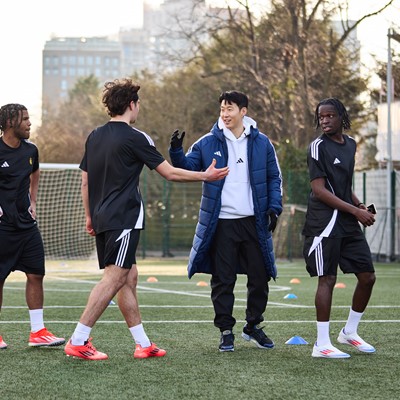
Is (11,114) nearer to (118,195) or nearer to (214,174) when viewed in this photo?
(118,195)

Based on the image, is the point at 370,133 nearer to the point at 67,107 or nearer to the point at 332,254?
the point at 67,107

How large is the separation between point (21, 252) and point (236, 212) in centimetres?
166

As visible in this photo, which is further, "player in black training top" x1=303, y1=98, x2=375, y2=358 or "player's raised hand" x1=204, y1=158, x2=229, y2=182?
"player in black training top" x1=303, y1=98, x2=375, y2=358

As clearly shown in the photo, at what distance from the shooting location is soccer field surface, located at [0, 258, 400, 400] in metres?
6.33

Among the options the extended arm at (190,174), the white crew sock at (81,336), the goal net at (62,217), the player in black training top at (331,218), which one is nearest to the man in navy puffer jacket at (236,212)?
the player in black training top at (331,218)

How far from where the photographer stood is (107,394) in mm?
6199

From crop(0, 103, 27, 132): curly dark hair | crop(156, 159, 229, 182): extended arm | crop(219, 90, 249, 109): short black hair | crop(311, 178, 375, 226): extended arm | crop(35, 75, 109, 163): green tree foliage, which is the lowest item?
crop(311, 178, 375, 226): extended arm

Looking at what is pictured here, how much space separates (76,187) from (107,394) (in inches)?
990

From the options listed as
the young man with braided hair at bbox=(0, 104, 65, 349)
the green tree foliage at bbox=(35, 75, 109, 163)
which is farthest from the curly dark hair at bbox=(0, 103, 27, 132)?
the green tree foliage at bbox=(35, 75, 109, 163)

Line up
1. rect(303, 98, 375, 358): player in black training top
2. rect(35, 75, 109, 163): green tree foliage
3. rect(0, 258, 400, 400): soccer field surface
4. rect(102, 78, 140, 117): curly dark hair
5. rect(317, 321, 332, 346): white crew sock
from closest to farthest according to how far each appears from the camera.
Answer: rect(0, 258, 400, 400): soccer field surface, rect(102, 78, 140, 117): curly dark hair, rect(317, 321, 332, 346): white crew sock, rect(303, 98, 375, 358): player in black training top, rect(35, 75, 109, 163): green tree foliage

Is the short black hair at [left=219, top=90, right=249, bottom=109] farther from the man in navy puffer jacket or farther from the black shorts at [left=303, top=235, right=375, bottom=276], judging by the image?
the black shorts at [left=303, top=235, right=375, bottom=276]

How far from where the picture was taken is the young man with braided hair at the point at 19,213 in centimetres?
831

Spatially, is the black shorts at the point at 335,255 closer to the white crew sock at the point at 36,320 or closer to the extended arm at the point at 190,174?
the extended arm at the point at 190,174

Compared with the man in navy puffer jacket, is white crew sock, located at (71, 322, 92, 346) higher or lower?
lower
